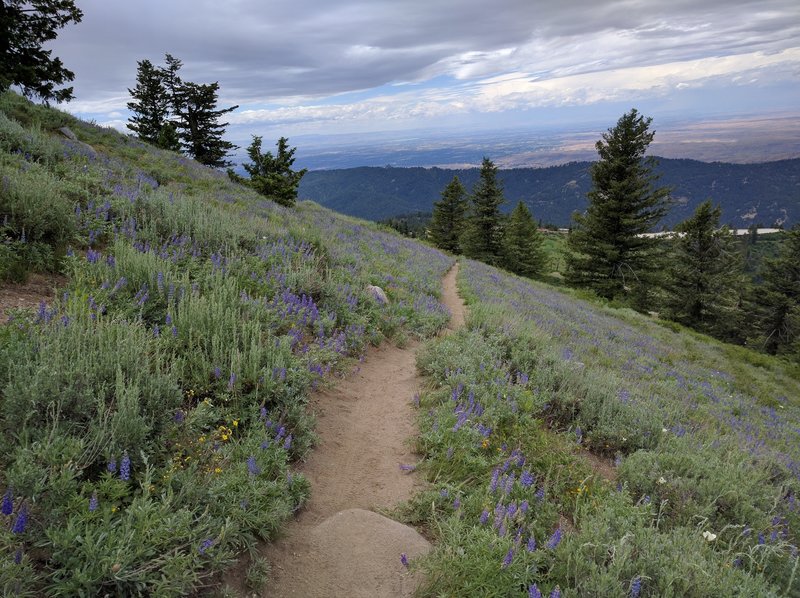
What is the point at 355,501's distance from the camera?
12.5 feet

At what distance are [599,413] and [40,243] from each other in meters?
7.39

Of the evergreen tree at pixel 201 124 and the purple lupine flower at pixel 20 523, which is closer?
the purple lupine flower at pixel 20 523

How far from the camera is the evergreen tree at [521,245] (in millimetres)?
46031

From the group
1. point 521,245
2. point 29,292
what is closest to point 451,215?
point 521,245

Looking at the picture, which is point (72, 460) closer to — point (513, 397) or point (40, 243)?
point (40, 243)

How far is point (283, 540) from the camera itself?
3.14 metres

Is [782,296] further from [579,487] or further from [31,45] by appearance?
[31,45]

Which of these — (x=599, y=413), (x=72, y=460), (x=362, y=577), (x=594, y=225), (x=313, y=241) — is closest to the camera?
(x=72, y=460)

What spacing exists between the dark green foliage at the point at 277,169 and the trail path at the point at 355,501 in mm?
25988

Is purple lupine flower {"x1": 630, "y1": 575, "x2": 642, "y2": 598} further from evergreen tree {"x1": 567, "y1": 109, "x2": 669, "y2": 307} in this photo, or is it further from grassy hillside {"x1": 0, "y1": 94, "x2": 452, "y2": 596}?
evergreen tree {"x1": 567, "y1": 109, "x2": 669, "y2": 307}

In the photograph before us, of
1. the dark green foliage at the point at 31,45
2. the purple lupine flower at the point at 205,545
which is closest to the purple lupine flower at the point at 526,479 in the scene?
the purple lupine flower at the point at 205,545

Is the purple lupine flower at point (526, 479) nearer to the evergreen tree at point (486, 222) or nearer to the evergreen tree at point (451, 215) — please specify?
the evergreen tree at point (486, 222)

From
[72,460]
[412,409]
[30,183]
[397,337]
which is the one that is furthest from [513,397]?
[30,183]

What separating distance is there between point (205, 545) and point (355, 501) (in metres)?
1.57
